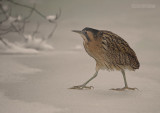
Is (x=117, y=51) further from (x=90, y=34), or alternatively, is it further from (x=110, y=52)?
(x=90, y=34)

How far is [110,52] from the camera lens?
5.66ft

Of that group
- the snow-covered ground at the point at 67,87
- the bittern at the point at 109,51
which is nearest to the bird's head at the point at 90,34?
the bittern at the point at 109,51

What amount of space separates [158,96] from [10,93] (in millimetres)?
757

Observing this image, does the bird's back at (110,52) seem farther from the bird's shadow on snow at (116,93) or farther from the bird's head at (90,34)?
the bird's shadow on snow at (116,93)

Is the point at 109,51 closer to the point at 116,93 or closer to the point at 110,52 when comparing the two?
the point at 110,52

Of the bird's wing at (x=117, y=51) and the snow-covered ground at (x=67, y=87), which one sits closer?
the snow-covered ground at (x=67, y=87)

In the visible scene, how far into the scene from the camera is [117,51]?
68.2 inches

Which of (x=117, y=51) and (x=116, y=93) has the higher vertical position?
(x=117, y=51)

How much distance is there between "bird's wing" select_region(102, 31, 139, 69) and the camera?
1727mm

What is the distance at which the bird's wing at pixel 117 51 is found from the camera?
68.0 inches

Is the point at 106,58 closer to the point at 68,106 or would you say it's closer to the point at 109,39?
the point at 109,39

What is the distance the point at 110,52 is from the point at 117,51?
0.12ft

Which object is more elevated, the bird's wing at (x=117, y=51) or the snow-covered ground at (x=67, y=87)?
the bird's wing at (x=117, y=51)

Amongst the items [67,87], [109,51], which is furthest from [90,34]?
[67,87]
